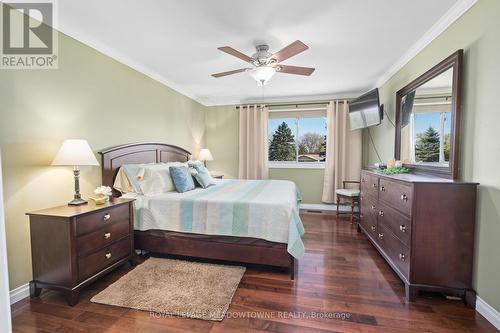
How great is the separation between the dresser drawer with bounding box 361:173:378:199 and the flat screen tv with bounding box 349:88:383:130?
93cm

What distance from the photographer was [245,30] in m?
2.38

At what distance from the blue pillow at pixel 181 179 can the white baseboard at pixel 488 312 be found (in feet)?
9.83

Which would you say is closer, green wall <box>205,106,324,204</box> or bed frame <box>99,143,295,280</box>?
bed frame <box>99,143,295,280</box>

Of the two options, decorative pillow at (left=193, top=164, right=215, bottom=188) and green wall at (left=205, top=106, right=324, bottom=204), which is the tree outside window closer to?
green wall at (left=205, top=106, right=324, bottom=204)

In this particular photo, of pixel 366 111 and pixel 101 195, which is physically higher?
pixel 366 111

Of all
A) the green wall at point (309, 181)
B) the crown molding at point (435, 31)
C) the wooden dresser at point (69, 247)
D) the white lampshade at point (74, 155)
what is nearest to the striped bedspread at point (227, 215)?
the wooden dresser at point (69, 247)

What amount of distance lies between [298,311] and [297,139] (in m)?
3.88

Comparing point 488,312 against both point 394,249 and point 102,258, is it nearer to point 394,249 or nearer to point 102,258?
point 394,249

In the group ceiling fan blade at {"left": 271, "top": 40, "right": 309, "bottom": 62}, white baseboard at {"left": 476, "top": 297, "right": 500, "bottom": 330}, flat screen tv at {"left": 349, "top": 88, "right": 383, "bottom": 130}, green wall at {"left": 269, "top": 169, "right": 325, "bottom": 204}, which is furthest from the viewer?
green wall at {"left": 269, "top": 169, "right": 325, "bottom": 204}

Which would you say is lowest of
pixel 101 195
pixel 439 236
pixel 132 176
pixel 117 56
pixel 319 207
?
pixel 319 207

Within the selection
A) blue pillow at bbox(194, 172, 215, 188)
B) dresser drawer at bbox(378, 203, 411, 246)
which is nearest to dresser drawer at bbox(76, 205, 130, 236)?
blue pillow at bbox(194, 172, 215, 188)

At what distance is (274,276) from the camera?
92.7 inches

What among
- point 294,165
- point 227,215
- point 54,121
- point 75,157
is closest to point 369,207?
point 227,215

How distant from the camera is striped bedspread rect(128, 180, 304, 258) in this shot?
2287 millimetres
